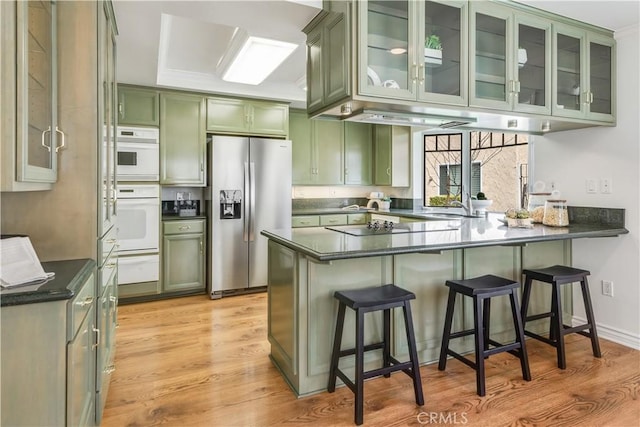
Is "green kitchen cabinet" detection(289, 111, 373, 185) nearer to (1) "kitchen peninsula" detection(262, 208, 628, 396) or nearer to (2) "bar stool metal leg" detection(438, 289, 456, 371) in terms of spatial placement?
(1) "kitchen peninsula" detection(262, 208, 628, 396)

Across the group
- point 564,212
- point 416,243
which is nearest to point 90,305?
point 416,243

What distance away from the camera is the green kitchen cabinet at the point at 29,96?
4.18 feet

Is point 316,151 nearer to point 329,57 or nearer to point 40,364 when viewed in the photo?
point 329,57

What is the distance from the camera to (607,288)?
3033 mm

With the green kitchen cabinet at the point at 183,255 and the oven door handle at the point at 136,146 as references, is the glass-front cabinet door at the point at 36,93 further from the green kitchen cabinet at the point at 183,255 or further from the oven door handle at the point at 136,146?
the green kitchen cabinet at the point at 183,255

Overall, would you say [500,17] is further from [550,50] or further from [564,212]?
[564,212]

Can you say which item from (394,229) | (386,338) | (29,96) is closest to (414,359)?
(386,338)

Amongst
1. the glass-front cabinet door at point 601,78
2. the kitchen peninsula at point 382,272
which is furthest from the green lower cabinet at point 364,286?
the glass-front cabinet door at point 601,78

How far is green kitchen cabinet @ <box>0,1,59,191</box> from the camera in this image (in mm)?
1274

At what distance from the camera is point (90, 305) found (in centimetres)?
169

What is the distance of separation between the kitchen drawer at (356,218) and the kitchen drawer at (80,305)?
12.3 ft

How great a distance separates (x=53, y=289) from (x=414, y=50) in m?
2.19

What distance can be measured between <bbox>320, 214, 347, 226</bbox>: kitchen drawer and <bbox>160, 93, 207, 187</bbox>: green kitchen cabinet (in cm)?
162

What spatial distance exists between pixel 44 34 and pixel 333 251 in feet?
5.33
